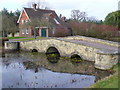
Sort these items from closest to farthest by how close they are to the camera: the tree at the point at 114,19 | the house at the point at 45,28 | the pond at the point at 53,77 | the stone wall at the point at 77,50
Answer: the pond at the point at 53,77, the stone wall at the point at 77,50, the tree at the point at 114,19, the house at the point at 45,28

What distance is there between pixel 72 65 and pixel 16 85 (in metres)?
6.65

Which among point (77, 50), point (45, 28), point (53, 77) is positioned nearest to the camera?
point (53, 77)

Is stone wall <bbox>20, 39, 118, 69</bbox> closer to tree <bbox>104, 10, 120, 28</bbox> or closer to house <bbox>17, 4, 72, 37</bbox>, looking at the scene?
tree <bbox>104, 10, 120, 28</bbox>

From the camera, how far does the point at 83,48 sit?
670 inches

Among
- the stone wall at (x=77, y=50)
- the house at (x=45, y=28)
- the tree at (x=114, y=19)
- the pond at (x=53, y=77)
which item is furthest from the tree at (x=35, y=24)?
the pond at (x=53, y=77)

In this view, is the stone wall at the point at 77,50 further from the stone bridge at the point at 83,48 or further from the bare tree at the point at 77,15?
the bare tree at the point at 77,15

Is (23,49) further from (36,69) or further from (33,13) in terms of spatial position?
(33,13)

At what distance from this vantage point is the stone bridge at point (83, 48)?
1319 cm

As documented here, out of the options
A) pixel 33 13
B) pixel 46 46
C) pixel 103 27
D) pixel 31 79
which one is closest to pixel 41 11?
pixel 33 13

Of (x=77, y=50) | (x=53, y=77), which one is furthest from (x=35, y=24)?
(x=53, y=77)

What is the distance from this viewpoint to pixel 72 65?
51.5 feet

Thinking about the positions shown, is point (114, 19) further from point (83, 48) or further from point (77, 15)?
point (77, 15)

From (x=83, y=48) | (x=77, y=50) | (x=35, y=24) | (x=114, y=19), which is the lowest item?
(x=77, y=50)

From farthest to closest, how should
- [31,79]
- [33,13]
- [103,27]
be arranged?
[33,13], [103,27], [31,79]
